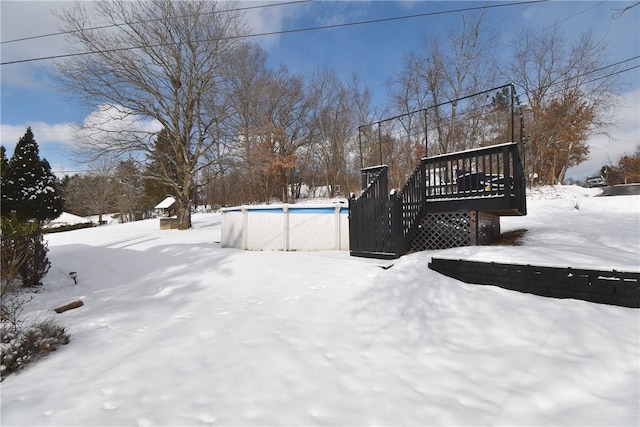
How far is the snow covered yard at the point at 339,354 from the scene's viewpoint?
6.23 feet

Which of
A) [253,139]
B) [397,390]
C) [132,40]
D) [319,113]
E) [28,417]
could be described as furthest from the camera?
[319,113]

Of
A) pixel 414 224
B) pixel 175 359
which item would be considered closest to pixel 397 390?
pixel 175 359

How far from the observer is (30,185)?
811 inches

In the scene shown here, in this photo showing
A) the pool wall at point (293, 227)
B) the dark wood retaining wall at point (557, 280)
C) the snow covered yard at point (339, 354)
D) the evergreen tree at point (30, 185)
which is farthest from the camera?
the evergreen tree at point (30, 185)

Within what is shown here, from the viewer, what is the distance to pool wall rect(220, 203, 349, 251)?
26.2 ft

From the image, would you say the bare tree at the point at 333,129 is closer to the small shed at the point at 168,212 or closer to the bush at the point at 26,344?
the small shed at the point at 168,212

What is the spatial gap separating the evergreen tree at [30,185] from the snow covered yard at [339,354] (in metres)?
22.0

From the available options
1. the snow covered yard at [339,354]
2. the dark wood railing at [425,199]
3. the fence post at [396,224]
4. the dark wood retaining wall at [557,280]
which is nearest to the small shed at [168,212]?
the snow covered yard at [339,354]

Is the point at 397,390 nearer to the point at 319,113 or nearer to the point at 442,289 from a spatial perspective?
the point at 442,289

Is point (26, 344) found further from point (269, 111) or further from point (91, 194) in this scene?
point (91, 194)

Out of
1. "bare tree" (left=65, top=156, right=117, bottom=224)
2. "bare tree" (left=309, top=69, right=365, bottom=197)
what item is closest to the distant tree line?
"bare tree" (left=309, top=69, right=365, bottom=197)

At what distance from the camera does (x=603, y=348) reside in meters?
2.66

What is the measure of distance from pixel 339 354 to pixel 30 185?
27671 millimetres

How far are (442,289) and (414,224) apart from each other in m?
2.35
